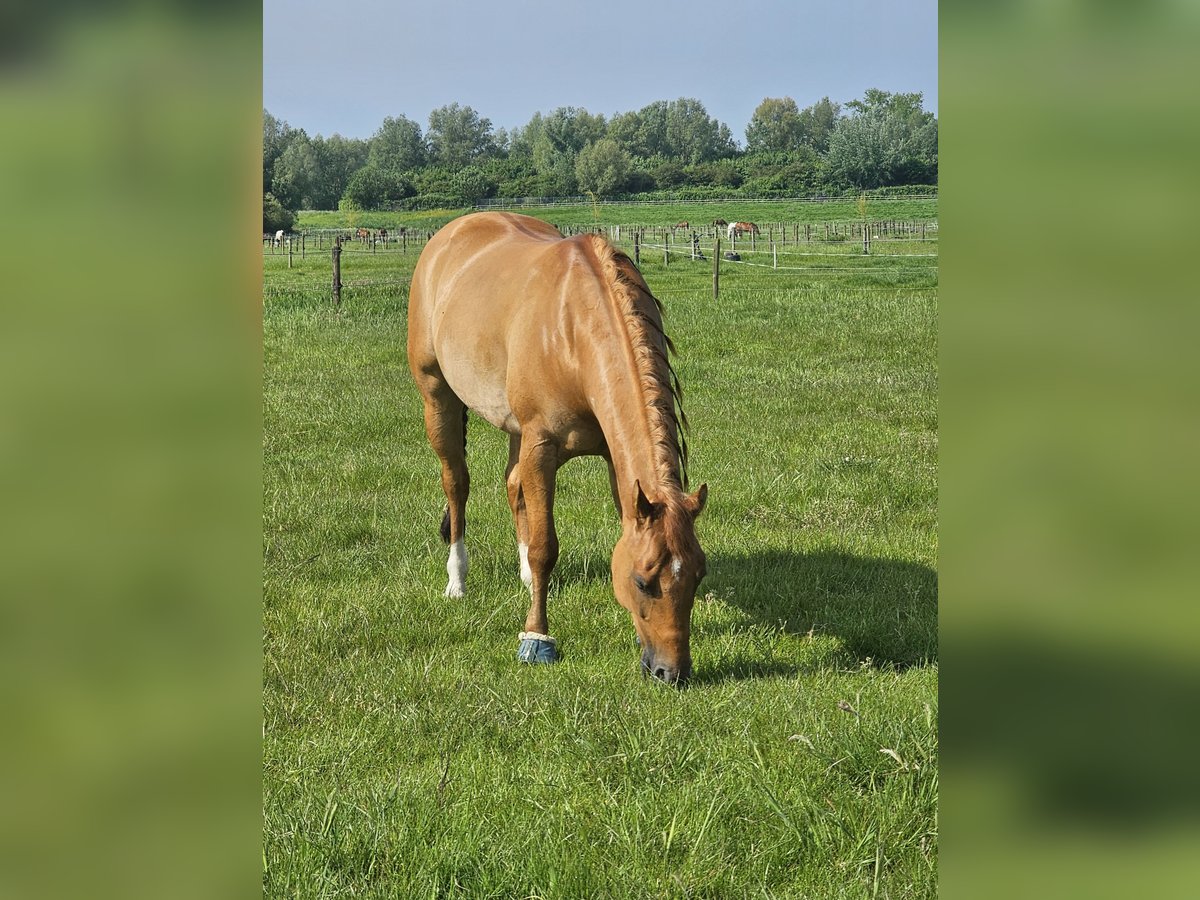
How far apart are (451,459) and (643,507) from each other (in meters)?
2.68

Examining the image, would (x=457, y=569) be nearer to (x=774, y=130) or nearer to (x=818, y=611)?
(x=818, y=611)

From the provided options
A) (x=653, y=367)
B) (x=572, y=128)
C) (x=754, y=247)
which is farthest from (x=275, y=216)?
(x=572, y=128)

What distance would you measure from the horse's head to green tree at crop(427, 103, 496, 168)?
9952cm

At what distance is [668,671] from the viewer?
163 inches

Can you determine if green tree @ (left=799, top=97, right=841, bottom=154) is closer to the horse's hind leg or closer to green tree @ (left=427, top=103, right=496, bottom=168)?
green tree @ (left=427, top=103, right=496, bottom=168)

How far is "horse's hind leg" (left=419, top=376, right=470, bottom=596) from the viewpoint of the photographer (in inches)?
228

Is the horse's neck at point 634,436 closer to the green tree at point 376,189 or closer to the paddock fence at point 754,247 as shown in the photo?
the paddock fence at point 754,247
